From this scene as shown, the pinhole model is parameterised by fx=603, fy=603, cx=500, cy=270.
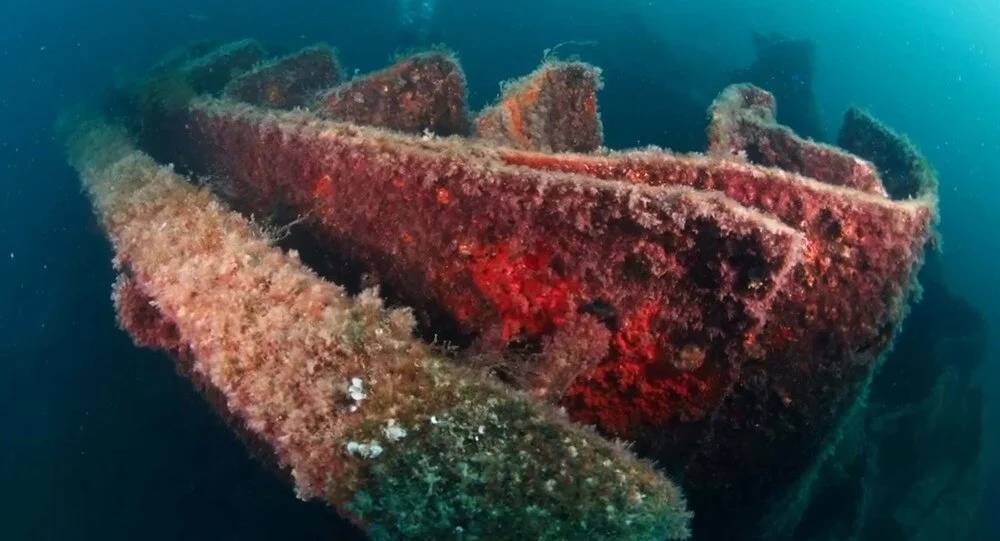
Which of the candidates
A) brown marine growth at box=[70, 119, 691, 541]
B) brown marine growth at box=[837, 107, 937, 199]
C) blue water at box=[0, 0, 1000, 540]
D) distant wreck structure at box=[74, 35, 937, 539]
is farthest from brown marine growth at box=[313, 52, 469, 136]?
brown marine growth at box=[837, 107, 937, 199]

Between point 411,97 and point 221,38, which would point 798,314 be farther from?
point 221,38

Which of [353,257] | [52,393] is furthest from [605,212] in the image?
[52,393]

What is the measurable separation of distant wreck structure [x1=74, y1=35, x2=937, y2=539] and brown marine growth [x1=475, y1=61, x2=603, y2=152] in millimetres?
1883

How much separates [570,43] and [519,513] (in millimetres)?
19200

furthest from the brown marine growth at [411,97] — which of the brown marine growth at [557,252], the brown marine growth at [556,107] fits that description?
the brown marine growth at [557,252]

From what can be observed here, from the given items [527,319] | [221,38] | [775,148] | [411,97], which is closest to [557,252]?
[527,319]

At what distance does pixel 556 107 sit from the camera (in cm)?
578

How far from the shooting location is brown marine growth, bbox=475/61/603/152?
546 centimetres

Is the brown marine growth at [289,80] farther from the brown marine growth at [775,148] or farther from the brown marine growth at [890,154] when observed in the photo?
the brown marine growth at [890,154]

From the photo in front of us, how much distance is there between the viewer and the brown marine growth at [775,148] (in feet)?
16.6

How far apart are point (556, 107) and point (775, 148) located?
213 cm

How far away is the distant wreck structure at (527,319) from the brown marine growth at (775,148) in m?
1.29

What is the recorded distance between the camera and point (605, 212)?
125 inches

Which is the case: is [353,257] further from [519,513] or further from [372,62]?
[372,62]
